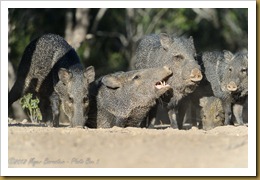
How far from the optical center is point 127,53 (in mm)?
24266

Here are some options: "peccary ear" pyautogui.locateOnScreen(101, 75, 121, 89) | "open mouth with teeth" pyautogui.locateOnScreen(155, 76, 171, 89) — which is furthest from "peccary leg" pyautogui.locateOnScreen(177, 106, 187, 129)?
"peccary ear" pyautogui.locateOnScreen(101, 75, 121, 89)

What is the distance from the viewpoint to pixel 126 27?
80.9 feet

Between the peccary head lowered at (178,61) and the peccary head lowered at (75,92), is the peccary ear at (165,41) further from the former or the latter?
the peccary head lowered at (75,92)

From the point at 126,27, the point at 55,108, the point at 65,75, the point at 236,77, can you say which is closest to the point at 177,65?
the point at 236,77

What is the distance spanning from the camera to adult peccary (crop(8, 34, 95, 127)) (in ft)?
38.4

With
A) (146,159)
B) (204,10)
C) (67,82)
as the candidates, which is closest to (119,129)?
(67,82)

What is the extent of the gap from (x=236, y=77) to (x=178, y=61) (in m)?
1.08

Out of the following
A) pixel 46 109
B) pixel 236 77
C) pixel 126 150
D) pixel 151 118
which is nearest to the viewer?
pixel 126 150

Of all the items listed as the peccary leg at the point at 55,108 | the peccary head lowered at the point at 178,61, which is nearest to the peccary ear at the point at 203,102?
the peccary head lowered at the point at 178,61

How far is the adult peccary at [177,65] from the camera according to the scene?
11586 mm

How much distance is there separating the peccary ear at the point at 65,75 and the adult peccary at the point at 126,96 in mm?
547

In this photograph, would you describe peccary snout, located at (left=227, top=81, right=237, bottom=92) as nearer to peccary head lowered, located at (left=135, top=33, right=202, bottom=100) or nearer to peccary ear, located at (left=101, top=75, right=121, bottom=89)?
peccary head lowered, located at (left=135, top=33, right=202, bottom=100)

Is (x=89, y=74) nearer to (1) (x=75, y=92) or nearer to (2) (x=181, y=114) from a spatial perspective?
(1) (x=75, y=92)

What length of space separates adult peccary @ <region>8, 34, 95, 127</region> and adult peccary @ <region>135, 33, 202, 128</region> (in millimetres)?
1153
